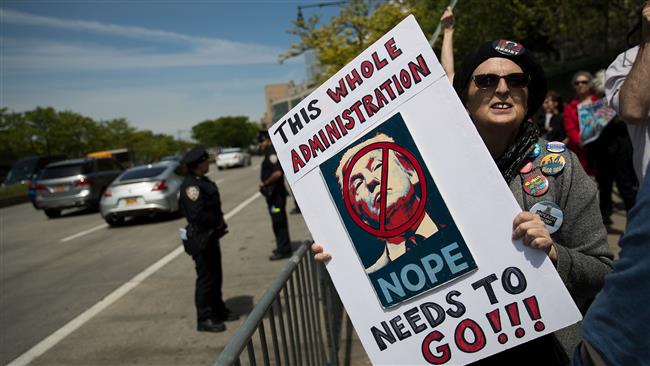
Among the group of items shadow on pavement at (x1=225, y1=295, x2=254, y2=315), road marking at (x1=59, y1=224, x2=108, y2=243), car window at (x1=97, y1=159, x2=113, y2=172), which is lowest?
shadow on pavement at (x1=225, y1=295, x2=254, y2=315)

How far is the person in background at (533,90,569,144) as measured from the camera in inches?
240

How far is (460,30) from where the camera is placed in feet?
51.9

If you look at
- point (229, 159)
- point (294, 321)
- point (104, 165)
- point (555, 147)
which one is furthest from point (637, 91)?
point (229, 159)

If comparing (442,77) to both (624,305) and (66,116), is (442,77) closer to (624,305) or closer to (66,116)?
(624,305)

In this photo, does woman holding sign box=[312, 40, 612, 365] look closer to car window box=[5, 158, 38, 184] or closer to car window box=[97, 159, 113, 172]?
car window box=[97, 159, 113, 172]

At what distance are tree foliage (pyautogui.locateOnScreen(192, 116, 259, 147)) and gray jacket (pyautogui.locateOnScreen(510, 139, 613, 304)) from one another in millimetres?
113765

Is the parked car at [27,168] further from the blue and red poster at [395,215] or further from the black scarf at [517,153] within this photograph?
the black scarf at [517,153]

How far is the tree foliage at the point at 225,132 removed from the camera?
113 metres

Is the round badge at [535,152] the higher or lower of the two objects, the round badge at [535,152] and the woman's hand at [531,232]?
the higher

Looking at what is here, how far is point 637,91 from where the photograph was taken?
170cm

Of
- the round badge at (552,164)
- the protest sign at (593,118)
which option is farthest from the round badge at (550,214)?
the protest sign at (593,118)

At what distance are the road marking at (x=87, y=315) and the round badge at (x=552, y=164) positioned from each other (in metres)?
4.56

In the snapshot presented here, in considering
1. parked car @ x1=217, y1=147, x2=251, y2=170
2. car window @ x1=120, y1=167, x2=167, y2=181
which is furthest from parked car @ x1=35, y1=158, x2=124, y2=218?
parked car @ x1=217, y1=147, x2=251, y2=170

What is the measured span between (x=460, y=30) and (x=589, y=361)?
1663 centimetres
